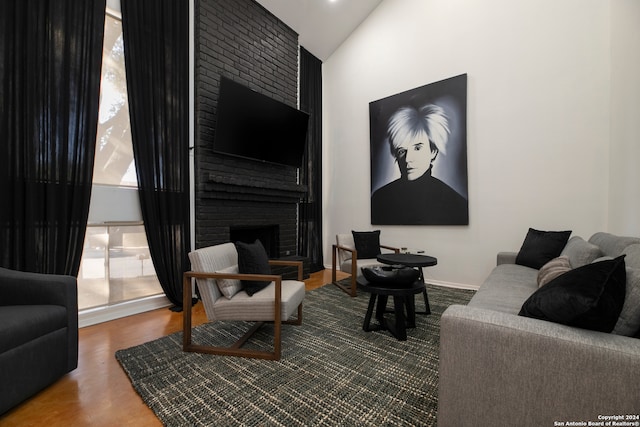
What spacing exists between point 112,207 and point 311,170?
311 centimetres

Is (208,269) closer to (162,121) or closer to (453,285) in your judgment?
(162,121)

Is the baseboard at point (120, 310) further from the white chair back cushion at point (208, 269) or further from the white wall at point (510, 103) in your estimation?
the white wall at point (510, 103)

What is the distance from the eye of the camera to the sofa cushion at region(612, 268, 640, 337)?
109 cm

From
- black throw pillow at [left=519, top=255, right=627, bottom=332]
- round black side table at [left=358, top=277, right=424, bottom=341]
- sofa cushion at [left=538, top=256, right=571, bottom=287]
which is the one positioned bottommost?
round black side table at [left=358, top=277, right=424, bottom=341]

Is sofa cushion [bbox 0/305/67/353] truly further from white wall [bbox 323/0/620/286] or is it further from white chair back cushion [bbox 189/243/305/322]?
white wall [bbox 323/0/620/286]

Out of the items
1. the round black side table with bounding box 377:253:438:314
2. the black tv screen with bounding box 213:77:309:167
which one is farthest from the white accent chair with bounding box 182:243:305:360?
the black tv screen with bounding box 213:77:309:167

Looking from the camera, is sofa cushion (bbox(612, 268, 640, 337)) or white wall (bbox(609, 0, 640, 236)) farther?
white wall (bbox(609, 0, 640, 236))

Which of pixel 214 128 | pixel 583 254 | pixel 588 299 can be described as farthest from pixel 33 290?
pixel 583 254

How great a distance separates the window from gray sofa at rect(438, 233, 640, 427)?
310cm

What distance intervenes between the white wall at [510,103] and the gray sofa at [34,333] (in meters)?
3.89

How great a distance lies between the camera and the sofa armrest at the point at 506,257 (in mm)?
3398

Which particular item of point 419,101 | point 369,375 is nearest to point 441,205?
point 419,101

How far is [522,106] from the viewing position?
11.9 ft

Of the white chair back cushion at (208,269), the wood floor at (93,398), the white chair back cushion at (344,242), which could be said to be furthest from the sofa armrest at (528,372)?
the white chair back cushion at (344,242)
